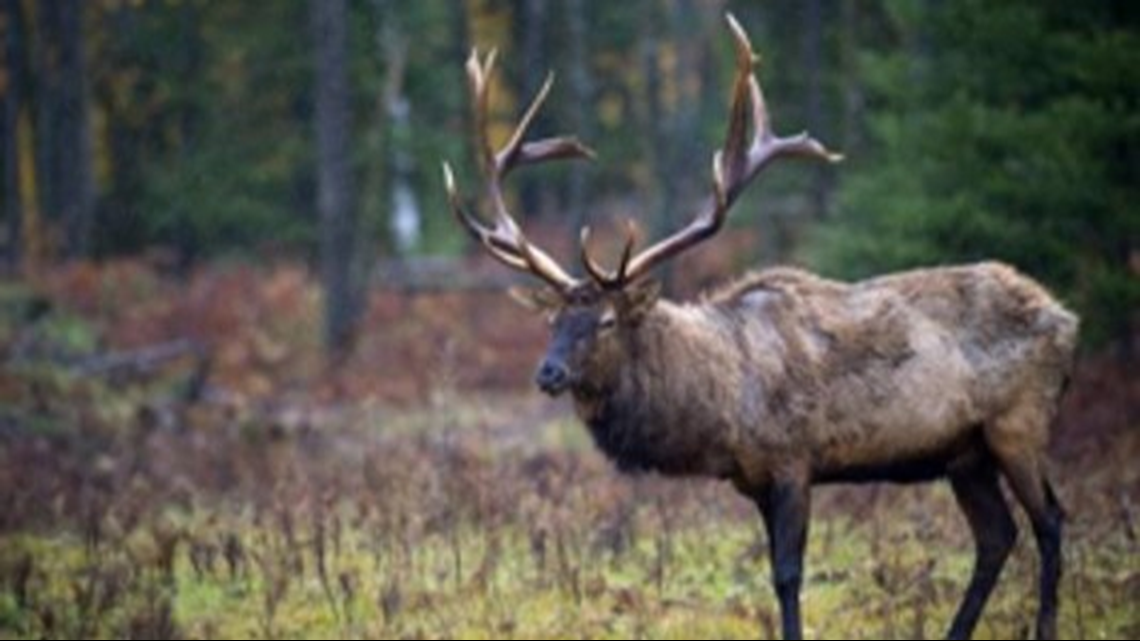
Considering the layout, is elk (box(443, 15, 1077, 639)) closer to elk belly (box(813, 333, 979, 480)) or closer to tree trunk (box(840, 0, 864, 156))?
elk belly (box(813, 333, 979, 480))

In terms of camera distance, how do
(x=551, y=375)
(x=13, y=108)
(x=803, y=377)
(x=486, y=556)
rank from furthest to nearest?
(x=13, y=108)
(x=486, y=556)
(x=803, y=377)
(x=551, y=375)

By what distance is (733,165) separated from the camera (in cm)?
962

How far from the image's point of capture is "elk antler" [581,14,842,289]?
357 inches

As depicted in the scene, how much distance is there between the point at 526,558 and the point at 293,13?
60.7ft

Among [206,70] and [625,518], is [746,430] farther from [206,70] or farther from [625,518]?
[206,70]

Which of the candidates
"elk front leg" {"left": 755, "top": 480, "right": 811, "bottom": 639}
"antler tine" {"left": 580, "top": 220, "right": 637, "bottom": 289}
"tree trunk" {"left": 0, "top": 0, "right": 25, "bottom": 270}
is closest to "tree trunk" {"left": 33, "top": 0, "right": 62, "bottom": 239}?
"tree trunk" {"left": 0, "top": 0, "right": 25, "bottom": 270}

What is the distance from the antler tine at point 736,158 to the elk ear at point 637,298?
7cm

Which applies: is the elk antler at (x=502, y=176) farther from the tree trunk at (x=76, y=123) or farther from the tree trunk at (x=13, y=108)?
the tree trunk at (x=13, y=108)

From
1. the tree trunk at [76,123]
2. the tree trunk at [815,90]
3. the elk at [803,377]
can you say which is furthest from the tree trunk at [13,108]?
the elk at [803,377]

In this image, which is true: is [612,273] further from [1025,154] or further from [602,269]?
[1025,154]

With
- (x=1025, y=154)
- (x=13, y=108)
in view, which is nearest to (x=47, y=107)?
(x=13, y=108)

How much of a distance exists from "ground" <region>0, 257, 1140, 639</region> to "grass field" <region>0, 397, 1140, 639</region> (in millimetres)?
19

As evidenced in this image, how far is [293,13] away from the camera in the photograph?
91.6 feet

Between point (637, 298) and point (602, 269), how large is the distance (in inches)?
12.0
